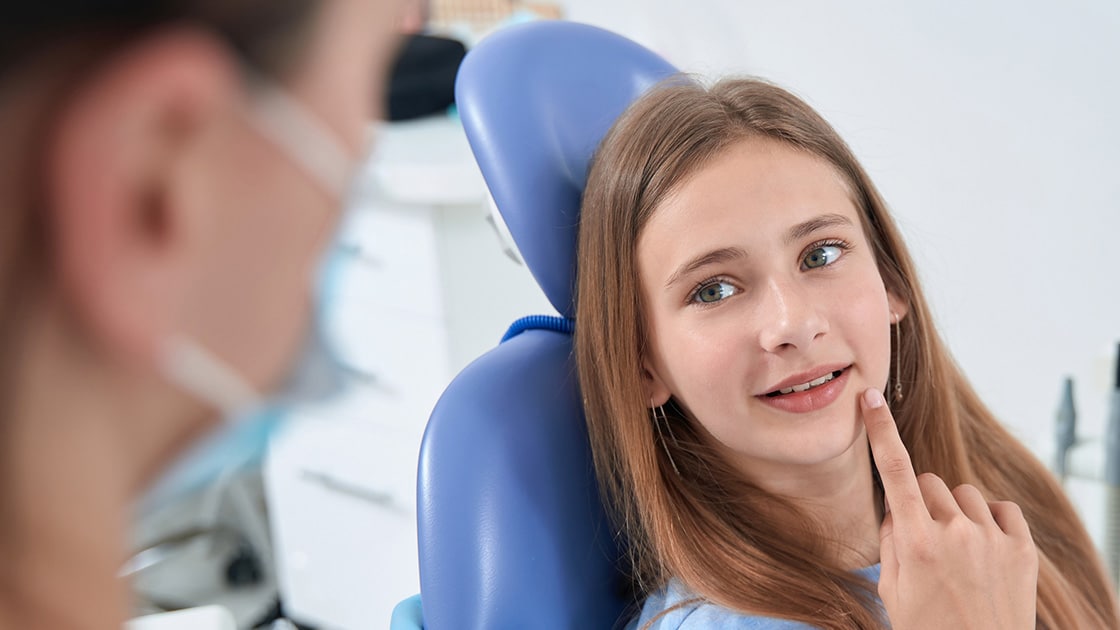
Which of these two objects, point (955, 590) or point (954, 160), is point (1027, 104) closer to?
point (954, 160)

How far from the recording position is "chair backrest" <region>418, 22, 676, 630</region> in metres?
0.97

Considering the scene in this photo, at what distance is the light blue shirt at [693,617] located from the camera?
97 cm

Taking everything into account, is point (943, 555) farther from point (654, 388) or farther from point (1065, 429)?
point (1065, 429)

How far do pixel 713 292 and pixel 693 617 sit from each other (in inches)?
10.8

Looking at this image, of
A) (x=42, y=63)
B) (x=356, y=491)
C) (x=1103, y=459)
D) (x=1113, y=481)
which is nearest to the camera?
(x=42, y=63)

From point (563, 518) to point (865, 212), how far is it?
402 millimetres

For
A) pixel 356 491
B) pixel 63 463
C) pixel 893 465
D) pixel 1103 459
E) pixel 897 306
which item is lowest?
pixel 356 491

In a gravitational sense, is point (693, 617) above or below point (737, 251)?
below

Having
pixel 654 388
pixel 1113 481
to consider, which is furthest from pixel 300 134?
pixel 1113 481

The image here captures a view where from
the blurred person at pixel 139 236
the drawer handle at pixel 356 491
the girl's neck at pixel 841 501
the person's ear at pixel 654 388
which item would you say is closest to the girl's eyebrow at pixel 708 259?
the person's ear at pixel 654 388

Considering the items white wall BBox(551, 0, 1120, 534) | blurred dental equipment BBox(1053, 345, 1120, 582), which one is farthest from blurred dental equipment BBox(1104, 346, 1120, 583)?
white wall BBox(551, 0, 1120, 534)

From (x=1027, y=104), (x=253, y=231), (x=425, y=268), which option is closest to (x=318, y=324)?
(x=253, y=231)

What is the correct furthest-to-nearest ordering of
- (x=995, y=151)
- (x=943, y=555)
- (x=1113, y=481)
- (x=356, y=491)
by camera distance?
(x=356, y=491), (x=995, y=151), (x=1113, y=481), (x=943, y=555)

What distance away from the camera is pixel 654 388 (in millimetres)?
1086
